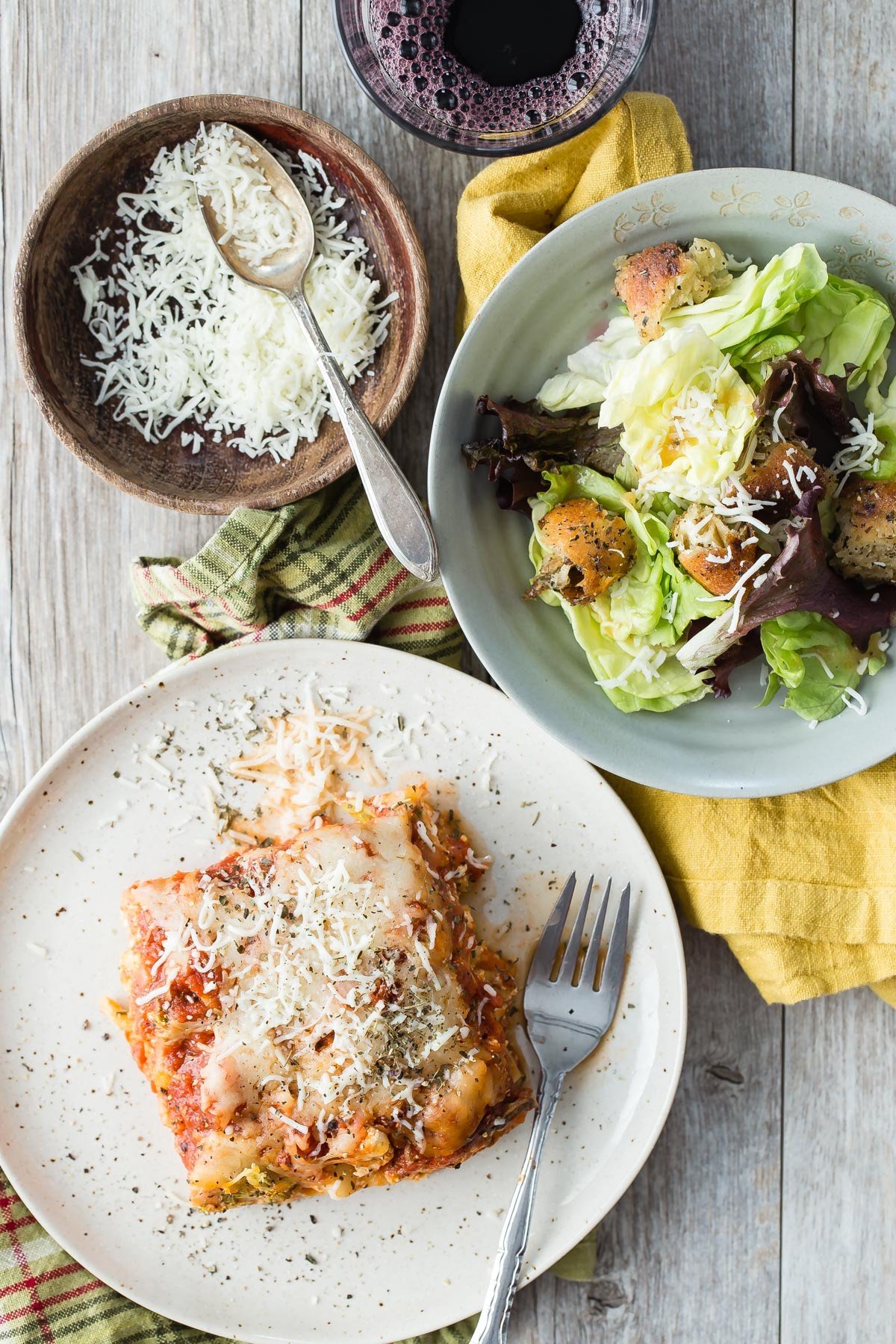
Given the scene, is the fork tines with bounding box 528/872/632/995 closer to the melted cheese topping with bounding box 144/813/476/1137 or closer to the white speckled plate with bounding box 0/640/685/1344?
the white speckled plate with bounding box 0/640/685/1344

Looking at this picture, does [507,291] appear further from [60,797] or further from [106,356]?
[60,797]

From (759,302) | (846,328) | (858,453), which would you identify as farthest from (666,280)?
(858,453)

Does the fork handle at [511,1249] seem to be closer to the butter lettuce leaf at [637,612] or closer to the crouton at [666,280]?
the butter lettuce leaf at [637,612]

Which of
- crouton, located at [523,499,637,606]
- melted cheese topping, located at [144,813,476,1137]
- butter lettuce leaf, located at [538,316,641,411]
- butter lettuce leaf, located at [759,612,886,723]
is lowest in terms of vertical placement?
melted cheese topping, located at [144,813,476,1137]

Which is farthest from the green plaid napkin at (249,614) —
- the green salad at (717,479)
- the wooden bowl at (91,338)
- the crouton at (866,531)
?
the crouton at (866,531)

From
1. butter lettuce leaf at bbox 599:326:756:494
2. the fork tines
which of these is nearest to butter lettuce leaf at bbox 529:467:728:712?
butter lettuce leaf at bbox 599:326:756:494
